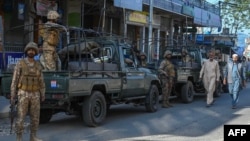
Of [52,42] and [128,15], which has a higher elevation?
[128,15]

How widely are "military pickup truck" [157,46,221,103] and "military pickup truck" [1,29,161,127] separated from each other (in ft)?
9.38

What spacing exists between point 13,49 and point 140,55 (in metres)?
4.61

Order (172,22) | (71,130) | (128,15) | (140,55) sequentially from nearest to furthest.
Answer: (71,130)
(140,55)
(128,15)
(172,22)

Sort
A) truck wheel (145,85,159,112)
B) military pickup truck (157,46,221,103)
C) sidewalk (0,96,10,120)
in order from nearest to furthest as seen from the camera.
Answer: sidewalk (0,96,10,120) < truck wheel (145,85,159,112) < military pickup truck (157,46,221,103)

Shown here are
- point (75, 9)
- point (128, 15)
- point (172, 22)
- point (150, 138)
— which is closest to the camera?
point (150, 138)

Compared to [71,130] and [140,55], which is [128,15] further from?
[71,130]

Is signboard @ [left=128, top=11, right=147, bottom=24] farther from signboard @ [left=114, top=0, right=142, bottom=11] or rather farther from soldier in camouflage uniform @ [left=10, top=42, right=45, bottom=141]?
soldier in camouflage uniform @ [left=10, top=42, right=45, bottom=141]

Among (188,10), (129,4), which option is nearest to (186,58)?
(129,4)

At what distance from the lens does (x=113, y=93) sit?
11289mm

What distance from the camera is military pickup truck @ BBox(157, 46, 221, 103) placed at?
52.7 ft

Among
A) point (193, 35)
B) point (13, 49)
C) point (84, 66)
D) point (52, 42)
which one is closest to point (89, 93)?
point (84, 66)

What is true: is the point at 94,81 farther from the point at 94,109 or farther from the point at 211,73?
the point at 211,73

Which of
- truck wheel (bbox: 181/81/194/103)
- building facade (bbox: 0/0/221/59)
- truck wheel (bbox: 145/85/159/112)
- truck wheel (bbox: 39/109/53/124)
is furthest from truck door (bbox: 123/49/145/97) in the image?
truck wheel (bbox: 181/81/194/103)

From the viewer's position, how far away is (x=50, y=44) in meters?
10.3
